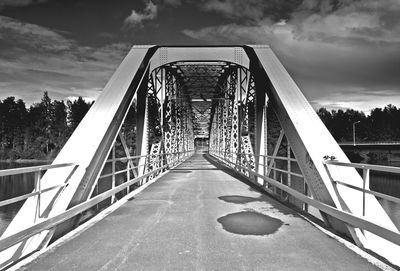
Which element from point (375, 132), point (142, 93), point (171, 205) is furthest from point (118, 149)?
point (375, 132)

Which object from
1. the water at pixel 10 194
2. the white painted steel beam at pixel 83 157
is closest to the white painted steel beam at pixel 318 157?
the white painted steel beam at pixel 83 157

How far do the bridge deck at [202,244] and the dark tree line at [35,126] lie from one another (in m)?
98.8

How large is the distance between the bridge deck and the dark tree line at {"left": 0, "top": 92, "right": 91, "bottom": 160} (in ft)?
324

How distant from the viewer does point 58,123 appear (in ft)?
352

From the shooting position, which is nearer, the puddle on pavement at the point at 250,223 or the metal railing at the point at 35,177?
the metal railing at the point at 35,177

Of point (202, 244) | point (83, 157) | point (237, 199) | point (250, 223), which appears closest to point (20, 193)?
point (237, 199)

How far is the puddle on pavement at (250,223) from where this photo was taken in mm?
6242

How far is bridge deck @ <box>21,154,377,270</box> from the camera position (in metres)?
4.52

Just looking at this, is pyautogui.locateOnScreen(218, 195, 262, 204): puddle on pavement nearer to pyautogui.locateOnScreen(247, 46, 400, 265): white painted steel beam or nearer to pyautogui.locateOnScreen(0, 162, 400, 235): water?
pyautogui.locateOnScreen(247, 46, 400, 265): white painted steel beam

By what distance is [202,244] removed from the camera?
17.7 feet

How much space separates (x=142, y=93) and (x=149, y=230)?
9.74 metres

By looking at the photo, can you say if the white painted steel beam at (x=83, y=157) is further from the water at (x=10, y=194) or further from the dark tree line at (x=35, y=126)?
the dark tree line at (x=35, y=126)

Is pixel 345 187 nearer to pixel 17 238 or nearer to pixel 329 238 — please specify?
pixel 329 238

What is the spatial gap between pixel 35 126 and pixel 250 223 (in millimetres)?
109601
